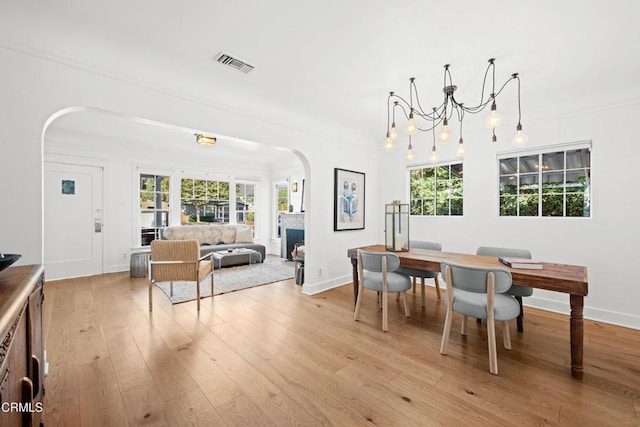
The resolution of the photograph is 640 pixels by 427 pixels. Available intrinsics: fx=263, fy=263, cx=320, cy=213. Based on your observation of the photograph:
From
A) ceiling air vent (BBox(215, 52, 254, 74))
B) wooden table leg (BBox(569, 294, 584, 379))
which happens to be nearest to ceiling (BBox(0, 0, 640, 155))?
ceiling air vent (BBox(215, 52, 254, 74))

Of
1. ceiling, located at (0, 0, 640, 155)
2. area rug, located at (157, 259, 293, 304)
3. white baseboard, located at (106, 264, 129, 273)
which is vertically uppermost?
ceiling, located at (0, 0, 640, 155)

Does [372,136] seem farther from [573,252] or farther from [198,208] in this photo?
[198,208]

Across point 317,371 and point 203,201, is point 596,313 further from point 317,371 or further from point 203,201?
point 203,201

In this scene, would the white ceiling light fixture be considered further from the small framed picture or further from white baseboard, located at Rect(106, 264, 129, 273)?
white baseboard, located at Rect(106, 264, 129, 273)

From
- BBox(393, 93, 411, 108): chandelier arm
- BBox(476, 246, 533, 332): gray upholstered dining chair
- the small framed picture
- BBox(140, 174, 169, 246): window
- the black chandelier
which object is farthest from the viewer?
BBox(140, 174, 169, 246): window

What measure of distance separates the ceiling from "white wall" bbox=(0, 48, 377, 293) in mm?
117

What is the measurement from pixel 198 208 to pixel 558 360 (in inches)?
264

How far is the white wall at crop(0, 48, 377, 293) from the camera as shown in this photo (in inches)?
76.0

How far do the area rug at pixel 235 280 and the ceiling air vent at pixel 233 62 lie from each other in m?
2.95

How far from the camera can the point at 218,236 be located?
6.37 metres

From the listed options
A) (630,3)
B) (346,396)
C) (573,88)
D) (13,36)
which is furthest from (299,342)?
(573,88)

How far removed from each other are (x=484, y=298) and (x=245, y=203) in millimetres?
6281

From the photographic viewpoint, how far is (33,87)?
6.61ft
